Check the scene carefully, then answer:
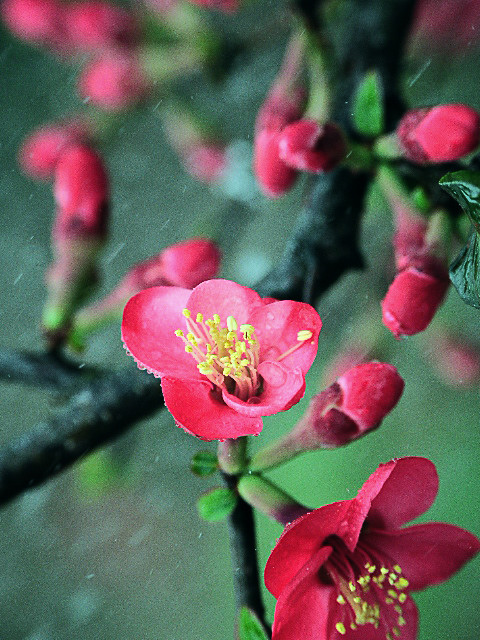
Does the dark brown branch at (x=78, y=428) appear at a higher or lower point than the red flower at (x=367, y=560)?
higher

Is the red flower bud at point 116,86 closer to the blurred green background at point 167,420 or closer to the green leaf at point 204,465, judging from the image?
the blurred green background at point 167,420

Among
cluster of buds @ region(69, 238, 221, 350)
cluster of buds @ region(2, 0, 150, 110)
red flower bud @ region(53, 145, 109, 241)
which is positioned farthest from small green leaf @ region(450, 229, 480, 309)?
cluster of buds @ region(2, 0, 150, 110)

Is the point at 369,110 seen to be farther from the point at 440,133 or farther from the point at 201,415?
the point at 201,415

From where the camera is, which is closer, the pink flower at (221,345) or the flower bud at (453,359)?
the pink flower at (221,345)

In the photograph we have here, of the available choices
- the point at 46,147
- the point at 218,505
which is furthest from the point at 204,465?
the point at 46,147

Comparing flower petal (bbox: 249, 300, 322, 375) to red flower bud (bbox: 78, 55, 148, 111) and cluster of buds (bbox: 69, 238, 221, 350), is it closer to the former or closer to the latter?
cluster of buds (bbox: 69, 238, 221, 350)

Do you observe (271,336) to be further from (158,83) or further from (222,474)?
(158,83)

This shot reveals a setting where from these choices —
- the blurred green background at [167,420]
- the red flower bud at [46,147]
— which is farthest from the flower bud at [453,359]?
the red flower bud at [46,147]
